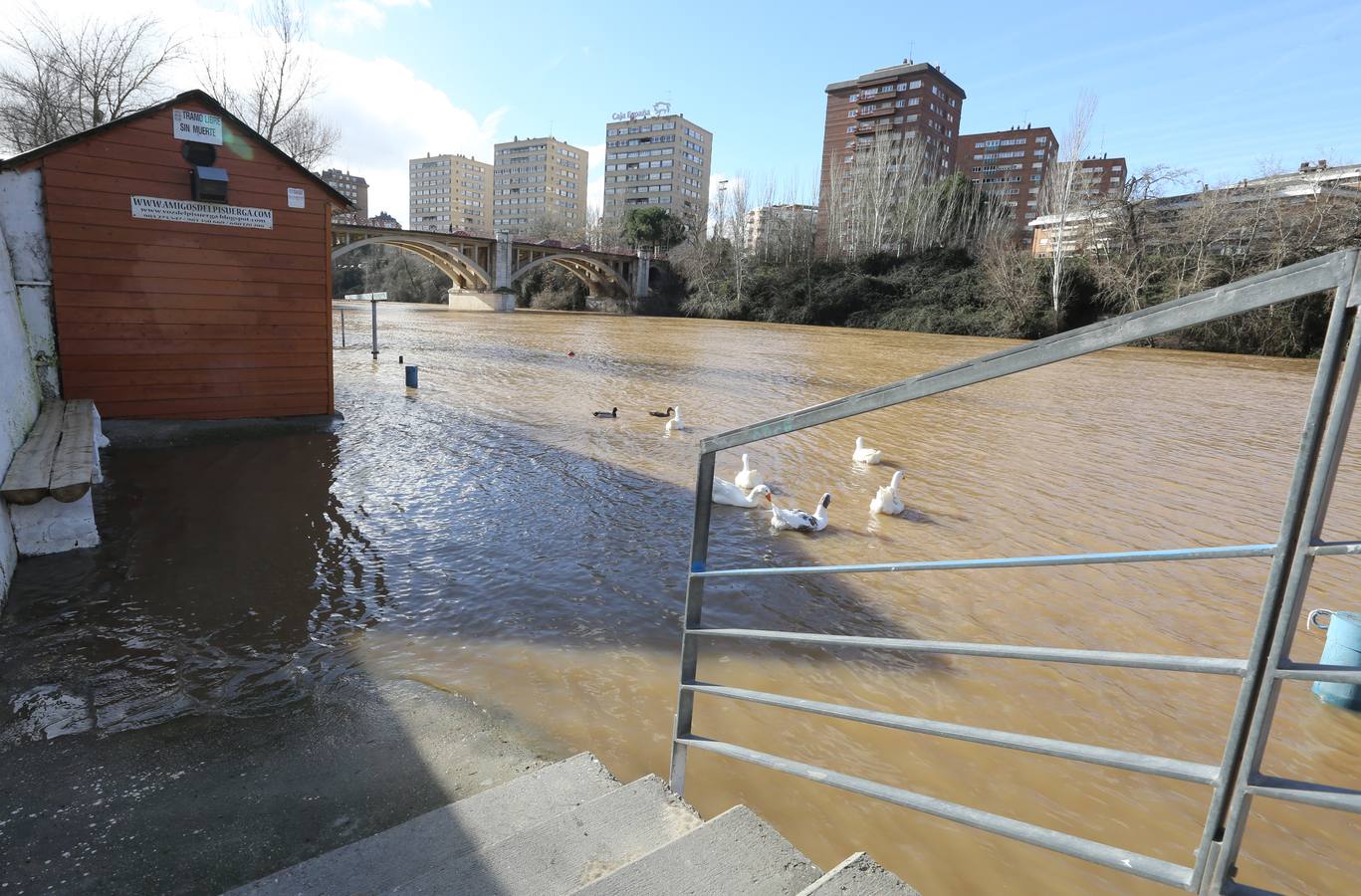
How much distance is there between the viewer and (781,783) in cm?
319

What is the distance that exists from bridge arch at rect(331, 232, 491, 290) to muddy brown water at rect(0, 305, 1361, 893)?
35749 mm

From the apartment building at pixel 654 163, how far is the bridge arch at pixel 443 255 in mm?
54894

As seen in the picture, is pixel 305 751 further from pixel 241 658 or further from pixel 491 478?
pixel 491 478

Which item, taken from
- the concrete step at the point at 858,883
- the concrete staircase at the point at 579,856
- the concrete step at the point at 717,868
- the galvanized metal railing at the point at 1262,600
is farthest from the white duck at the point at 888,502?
the galvanized metal railing at the point at 1262,600

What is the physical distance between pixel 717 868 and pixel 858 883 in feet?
1.15

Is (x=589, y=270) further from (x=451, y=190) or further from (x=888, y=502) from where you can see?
(x=451, y=190)

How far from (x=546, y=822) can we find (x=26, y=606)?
383cm

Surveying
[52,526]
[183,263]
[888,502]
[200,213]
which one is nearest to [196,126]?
[200,213]

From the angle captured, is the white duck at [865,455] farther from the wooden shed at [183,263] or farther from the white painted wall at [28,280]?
the white painted wall at [28,280]

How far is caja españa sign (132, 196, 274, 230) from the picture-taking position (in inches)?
290

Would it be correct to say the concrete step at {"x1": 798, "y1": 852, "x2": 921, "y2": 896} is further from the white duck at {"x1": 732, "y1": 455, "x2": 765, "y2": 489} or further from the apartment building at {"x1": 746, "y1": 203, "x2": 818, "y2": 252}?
the apartment building at {"x1": 746, "y1": 203, "x2": 818, "y2": 252}

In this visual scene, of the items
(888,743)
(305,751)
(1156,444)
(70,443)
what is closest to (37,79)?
(70,443)

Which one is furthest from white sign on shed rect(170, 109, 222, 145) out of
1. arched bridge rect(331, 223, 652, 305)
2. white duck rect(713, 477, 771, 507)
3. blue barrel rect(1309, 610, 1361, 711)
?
arched bridge rect(331, 223, 652, 305)

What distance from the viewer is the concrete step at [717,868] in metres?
1.63
